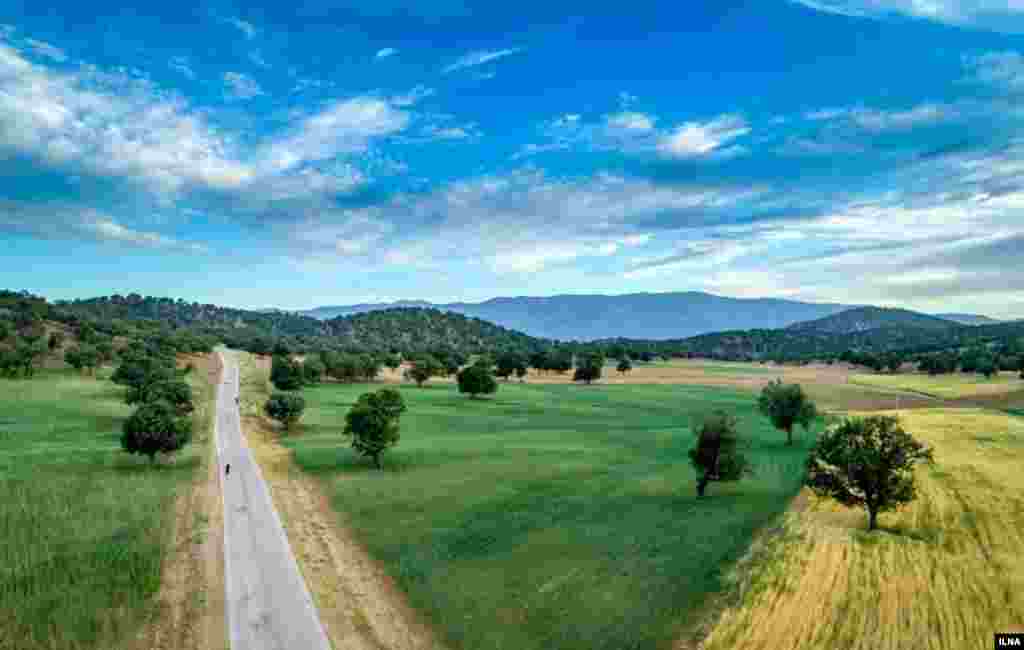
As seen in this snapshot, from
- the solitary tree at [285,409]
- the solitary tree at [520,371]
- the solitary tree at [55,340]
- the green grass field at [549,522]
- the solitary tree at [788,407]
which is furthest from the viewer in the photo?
the solitary tree at [520,371]

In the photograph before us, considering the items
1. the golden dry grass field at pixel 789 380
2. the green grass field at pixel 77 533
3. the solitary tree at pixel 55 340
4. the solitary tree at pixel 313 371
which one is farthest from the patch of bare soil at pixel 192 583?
the solitary tree at pixel 55 340

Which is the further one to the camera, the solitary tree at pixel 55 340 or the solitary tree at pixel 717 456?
the solitary tree at pixel 55 340

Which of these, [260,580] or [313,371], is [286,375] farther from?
[260,580]

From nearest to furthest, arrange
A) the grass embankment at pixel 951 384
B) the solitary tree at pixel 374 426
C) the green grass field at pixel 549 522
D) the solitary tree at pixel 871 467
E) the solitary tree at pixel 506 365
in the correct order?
the green grass field at pixel 549 522 → the solitary tree at pixel 871 467 → the solitary tree at pixel 374 426 → the grass embankment at pixel 951 384 → the solitary tree at pixel 506 365

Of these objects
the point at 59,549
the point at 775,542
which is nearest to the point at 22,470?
the point at 59,549

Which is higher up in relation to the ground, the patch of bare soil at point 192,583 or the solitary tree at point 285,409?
the solitary tree at point 285,409

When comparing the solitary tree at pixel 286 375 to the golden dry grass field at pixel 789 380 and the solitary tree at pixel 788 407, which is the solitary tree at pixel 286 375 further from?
the solitary tree at pixel 788 407

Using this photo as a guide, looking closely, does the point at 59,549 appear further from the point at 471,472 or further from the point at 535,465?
the point at 535,465

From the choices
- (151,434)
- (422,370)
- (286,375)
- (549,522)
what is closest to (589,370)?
(422,370)
